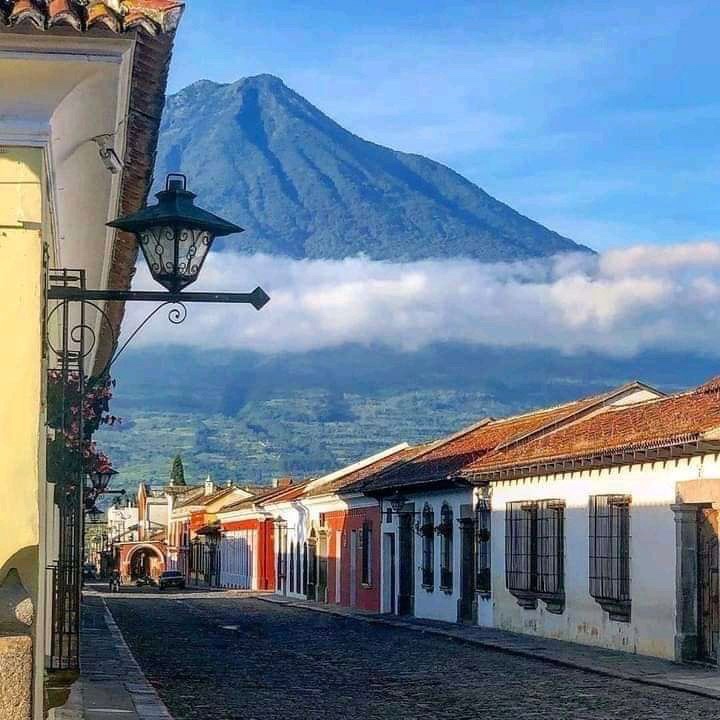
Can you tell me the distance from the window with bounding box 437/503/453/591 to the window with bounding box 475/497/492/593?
1793mm

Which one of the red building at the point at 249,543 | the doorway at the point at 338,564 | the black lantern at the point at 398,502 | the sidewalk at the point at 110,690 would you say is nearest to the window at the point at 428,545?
the black lantern at the point at 398,502

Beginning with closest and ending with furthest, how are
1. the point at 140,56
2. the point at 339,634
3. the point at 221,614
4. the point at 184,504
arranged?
the point at 140,56 → the point at 339,634 → the point at 221,614 → the point at 184,504

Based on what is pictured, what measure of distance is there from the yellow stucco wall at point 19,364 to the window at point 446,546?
957 inches

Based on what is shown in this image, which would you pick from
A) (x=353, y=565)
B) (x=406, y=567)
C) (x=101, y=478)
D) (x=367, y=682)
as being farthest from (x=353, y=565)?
(x=101, y=478)

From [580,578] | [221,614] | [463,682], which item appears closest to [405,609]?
[221,614]

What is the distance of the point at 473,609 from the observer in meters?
28.8

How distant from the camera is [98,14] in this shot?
570cm

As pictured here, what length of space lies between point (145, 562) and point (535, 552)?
7440 cm

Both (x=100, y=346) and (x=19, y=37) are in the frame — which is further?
(x=100, y=346)

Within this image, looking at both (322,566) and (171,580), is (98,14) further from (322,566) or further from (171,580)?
(171,580)

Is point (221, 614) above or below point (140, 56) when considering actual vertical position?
below

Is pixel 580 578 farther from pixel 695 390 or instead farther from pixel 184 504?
pixel 184 504

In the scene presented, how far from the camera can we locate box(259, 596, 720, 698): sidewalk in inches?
650

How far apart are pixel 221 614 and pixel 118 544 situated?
62.7 meters
